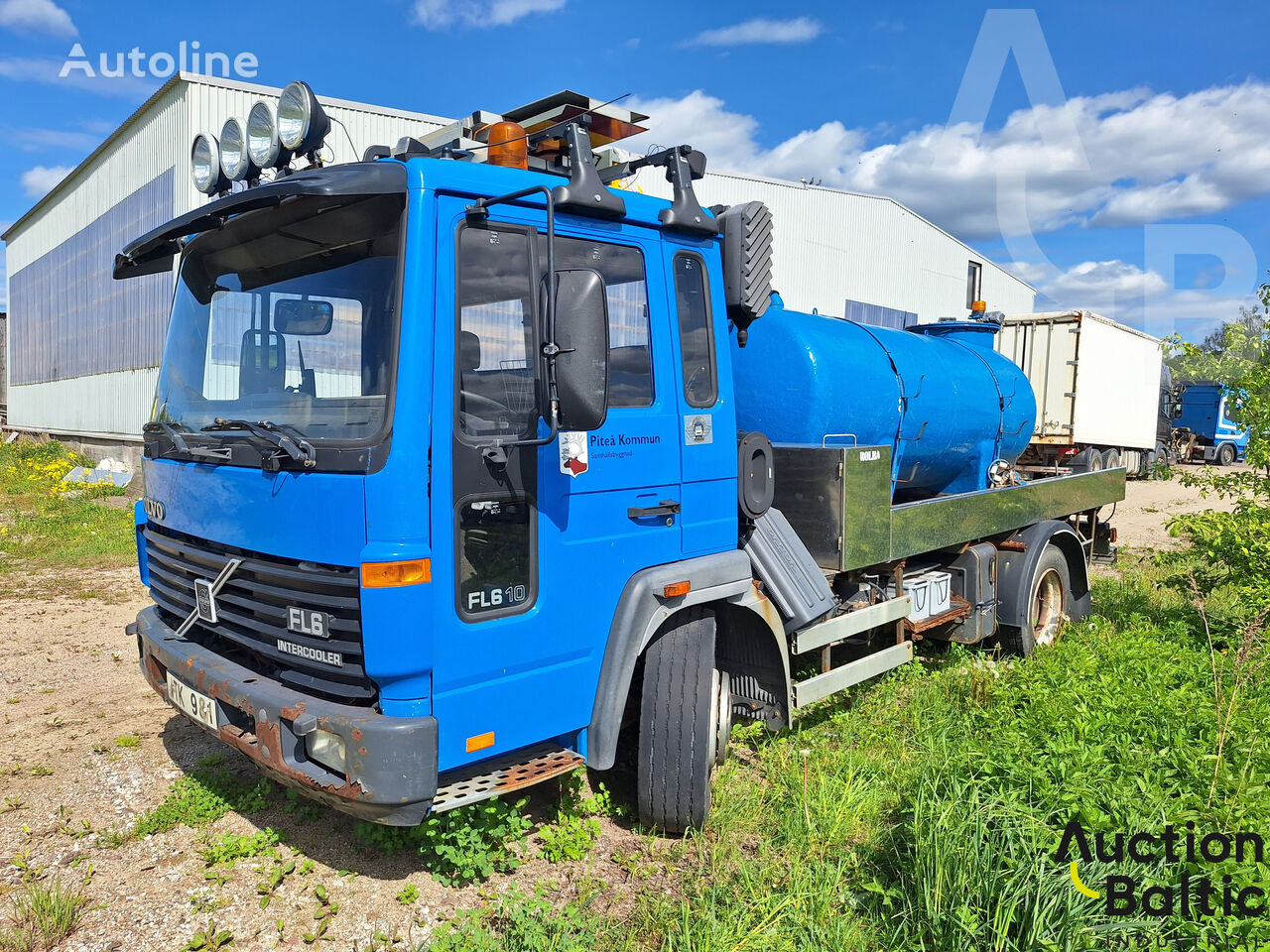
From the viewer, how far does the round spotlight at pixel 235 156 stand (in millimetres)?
3514

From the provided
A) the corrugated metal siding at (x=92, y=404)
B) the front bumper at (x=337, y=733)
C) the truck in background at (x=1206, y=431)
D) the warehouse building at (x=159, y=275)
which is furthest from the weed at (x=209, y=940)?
the truck in background at (x=1206, y=431)

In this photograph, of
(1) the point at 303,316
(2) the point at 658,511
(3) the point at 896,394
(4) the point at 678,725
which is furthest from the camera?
(3) the point at 896,394

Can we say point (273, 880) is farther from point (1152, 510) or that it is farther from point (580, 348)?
point (1152, 510)

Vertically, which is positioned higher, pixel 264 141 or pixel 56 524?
Answer: pixel 264 141

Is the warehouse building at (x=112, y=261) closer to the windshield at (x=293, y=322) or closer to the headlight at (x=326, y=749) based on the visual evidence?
the windshield at (x=293, y=322)

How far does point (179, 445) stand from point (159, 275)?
1577 centimetres

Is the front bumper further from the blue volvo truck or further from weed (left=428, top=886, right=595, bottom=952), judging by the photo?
weed (left=428, top=886, right=595, bottom=952)

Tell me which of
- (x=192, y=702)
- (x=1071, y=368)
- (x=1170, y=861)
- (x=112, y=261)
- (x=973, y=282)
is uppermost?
(x=973, y=282)

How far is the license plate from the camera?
319cm

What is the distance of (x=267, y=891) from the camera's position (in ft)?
10.9

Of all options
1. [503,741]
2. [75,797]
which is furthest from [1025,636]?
[75,797]

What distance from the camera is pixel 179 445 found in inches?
133

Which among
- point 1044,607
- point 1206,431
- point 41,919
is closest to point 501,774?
point 41,919

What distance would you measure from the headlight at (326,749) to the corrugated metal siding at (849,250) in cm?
1560
